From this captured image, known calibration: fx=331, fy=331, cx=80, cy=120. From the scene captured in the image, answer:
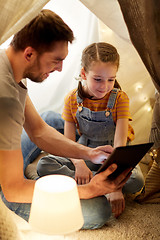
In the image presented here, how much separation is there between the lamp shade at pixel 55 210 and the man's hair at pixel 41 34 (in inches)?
20.8

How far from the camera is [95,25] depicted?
90.0 inches

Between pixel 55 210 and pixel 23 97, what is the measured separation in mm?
533

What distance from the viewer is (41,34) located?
1251 mm

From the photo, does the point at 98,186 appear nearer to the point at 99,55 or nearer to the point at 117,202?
the point at 117,202

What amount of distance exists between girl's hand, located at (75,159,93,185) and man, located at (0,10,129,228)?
0.43 ft

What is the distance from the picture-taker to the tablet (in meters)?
1.23

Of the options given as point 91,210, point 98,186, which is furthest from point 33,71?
point 91,210

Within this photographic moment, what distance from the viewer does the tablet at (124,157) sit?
4.02 ft

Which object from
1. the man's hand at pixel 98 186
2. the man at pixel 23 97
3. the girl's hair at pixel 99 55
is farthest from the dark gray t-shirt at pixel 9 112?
the girl's hair at pixel 99 55

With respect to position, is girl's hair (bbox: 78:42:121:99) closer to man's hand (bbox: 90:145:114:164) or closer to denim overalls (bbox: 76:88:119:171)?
denim overalls (bbox: 76:88:119:171)

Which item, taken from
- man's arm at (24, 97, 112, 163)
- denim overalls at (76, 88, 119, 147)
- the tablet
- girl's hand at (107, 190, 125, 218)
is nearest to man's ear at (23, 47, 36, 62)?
man's arm at (24, 97, 112, 163)

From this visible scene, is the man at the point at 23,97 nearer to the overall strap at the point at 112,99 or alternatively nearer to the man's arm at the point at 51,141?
the man's arm at the point at 51,141

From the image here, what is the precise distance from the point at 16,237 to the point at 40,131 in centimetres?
59

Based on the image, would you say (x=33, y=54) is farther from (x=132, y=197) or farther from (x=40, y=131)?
(x=132, y=197)
